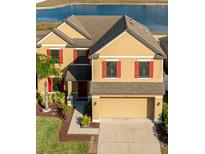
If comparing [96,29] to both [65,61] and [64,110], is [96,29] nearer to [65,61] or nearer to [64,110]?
[65,61]

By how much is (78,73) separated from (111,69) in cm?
462

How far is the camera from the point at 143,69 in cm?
2375

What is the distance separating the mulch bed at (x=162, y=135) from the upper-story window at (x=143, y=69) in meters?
3.80

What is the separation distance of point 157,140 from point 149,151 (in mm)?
1572

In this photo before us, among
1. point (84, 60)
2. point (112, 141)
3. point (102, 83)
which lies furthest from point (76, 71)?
point (112, 141)

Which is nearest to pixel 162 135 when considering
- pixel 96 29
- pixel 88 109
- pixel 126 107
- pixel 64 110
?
pixel 126 107

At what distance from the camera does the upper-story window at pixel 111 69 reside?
23688 millimetres

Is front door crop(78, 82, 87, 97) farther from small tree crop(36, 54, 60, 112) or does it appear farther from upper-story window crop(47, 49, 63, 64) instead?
upper-story window crop(47, 49, 63, 64)

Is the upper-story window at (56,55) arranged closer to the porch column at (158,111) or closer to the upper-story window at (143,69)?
the upper-story window at (143,69)

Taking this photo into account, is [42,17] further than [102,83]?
Yes

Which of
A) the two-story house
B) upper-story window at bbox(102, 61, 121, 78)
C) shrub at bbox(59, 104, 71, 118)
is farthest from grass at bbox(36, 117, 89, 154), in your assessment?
upper-story window at bbox(102, 61, 121, 78)
